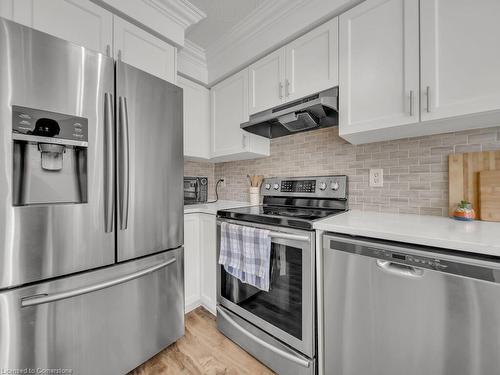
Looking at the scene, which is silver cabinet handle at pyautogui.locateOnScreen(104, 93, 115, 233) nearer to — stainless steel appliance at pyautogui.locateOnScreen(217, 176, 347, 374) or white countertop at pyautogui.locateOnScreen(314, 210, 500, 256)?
stainless steel appliance at pyautogui.locateOnScreen(217, 176, 347, 374)

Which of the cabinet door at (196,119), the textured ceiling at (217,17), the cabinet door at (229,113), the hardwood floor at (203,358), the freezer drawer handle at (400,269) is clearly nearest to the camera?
the freezer drawer handle at (400,269)

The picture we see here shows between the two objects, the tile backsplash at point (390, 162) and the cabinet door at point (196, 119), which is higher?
the cabinet door at point (196, 119)

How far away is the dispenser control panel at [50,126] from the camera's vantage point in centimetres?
93

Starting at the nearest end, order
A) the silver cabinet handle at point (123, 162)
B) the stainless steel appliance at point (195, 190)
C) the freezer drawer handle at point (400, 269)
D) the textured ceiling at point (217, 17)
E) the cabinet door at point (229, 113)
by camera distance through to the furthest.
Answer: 1. the freezer drawer handle at point (400, 269)
2. the silver cabinet handle at point (123, 162)
3. the textured ceiling at point (217, 17)
4. the cabinet door at point (229, 113)
5. the stainless steel appliance at point (195, 190)

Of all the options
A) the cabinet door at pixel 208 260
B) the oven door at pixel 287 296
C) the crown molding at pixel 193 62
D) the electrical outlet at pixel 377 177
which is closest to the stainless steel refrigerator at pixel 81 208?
the cabinet door at pixel 208 260

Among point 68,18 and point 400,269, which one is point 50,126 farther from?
point 400,269

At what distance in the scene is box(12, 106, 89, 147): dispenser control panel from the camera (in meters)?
0.93

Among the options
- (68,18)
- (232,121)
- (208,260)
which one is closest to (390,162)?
(232,121)

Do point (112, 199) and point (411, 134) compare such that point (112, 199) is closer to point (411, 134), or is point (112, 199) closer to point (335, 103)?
point (335, 103)

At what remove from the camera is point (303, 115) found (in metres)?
1.54

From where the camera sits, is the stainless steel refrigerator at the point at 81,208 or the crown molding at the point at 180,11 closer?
the stainless steel refrigerator at the point at 81,208

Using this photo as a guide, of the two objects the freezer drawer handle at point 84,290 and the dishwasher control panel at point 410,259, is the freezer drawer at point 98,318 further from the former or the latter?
the dishwasher control panel at point 410,259

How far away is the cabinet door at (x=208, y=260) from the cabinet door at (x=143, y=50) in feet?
4.05

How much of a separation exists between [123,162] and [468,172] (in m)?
1.96
